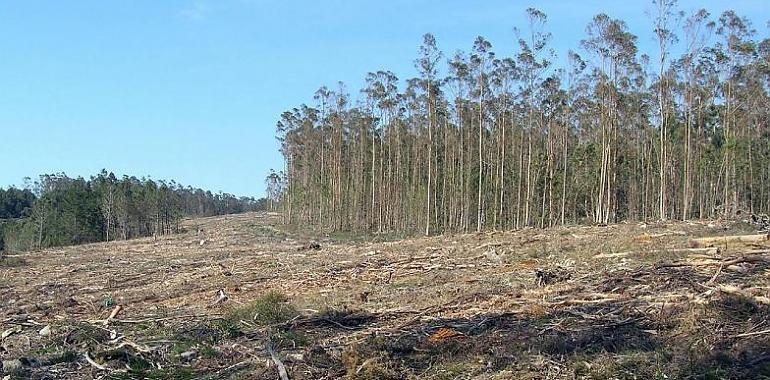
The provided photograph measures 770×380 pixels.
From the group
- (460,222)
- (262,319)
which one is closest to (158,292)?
(262,319)

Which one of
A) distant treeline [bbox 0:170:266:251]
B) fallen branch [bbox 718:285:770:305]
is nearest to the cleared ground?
fallen branch [bbox 718:285:770:305]

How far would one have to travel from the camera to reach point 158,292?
1512 cm

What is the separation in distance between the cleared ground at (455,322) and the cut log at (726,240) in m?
0.18

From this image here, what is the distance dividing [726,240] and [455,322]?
5.96 m

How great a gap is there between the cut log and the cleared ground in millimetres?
181

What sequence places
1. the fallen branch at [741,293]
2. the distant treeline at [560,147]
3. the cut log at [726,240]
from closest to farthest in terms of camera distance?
the fallen branch at [741,293]
the cut log at [726,240]
the distant treeline at [560,147]

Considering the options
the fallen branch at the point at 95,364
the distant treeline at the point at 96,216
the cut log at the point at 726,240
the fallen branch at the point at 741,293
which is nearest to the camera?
the fallen branch at the point at 95,364

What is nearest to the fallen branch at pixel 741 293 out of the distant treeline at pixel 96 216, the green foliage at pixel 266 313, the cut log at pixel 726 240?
the cut log at pixel 726 240

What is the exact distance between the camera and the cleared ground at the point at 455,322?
6.56 meters

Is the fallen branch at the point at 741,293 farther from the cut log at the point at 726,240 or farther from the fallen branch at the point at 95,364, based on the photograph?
the fallen branch at the point at 95,364

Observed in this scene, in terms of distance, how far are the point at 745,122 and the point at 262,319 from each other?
38194 millimetres

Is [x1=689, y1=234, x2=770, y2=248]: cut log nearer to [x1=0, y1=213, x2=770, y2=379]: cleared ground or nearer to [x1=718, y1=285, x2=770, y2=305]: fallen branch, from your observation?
[x1=0, y1=213, x2=770, y2=379]: cleared ground

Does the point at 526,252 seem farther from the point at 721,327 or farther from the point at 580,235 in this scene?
the point at 721,327

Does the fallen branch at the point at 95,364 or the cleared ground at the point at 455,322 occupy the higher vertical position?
the cleared ground at the point at 455,322
